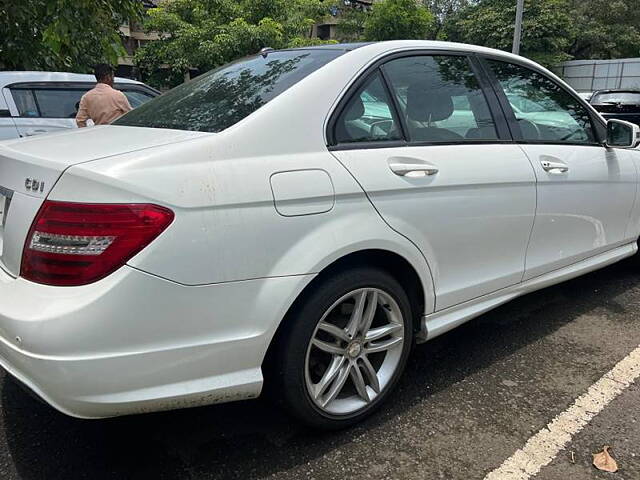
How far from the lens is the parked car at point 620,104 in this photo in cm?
1206

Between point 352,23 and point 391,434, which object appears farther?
point 352,23

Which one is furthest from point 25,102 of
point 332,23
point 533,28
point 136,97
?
point 332,23

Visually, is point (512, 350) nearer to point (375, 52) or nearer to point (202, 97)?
point (375, 52)

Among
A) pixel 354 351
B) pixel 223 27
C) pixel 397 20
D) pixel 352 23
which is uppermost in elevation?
pixel 352 23

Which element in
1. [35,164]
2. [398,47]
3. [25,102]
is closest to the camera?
[35,164]

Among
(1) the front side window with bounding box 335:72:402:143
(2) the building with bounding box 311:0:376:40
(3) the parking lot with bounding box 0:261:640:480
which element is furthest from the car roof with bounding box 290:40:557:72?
(2) the building with bounding box 311:0:376:40

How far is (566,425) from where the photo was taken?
94.6 inches

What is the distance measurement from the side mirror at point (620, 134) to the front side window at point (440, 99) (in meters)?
1.14

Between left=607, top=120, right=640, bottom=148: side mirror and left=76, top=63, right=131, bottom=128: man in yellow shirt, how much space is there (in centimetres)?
467

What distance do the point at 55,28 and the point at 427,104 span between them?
4214 millimetres

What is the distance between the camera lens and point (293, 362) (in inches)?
81.4

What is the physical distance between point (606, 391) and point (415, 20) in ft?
95.6

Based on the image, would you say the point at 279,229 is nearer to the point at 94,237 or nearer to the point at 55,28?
the point at 94,237

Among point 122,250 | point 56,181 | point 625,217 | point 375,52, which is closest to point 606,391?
point 625,217
